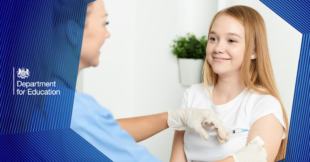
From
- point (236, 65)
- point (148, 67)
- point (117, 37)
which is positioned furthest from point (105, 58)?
point (236, 65)

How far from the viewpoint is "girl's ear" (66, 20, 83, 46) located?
1.87ft

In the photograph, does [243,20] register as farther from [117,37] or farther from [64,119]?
[117,37]

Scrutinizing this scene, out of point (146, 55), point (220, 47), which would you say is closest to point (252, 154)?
point (220, 47)

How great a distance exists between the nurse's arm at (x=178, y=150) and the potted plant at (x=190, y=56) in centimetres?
114

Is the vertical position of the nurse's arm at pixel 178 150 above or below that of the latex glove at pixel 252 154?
below

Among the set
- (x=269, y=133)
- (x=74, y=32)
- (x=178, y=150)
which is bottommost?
(x=178, y=150)

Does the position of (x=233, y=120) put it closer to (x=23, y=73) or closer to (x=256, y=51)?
(x=256, y=51)

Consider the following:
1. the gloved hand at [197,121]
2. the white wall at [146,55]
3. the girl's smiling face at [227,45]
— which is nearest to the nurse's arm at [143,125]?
the gloved hand at [197,121]

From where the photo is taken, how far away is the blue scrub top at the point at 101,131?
1.89 feet

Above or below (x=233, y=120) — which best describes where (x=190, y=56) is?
above

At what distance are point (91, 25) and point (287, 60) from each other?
2.23 feet

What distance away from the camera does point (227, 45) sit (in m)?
0.93
